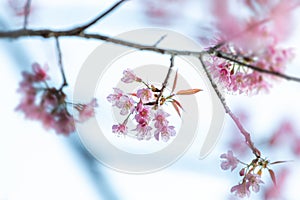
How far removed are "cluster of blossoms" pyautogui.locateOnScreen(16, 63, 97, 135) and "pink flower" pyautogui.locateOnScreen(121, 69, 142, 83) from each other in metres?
0.18

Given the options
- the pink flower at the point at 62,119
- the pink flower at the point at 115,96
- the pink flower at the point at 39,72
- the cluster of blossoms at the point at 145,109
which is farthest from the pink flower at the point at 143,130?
the pink flower at the point at 39,72

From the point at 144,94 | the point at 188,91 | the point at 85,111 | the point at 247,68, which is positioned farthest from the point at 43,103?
the point at 247,68

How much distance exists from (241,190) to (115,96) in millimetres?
537

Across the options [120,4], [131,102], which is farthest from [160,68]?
[120,4]

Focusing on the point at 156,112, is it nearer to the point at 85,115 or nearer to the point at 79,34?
the point at 85,115

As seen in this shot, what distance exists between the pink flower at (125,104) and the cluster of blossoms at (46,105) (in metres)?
0.16

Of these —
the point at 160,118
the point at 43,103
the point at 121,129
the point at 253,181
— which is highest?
the point at 253,181

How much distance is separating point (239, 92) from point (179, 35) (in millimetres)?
294

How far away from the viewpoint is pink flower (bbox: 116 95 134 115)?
153 cm

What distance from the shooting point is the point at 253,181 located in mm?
1454

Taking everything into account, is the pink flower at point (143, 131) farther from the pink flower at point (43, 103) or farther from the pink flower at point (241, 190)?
the pink flower at point (241, 190)

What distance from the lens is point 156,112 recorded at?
146 cm

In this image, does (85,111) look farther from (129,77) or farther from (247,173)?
(247,173)

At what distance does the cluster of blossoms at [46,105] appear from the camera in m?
1.26
